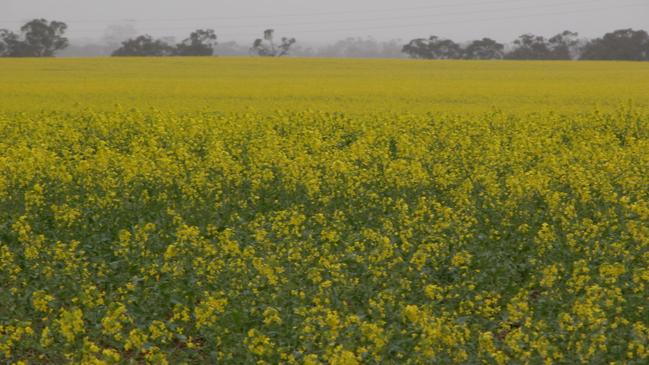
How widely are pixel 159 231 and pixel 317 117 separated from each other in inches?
303

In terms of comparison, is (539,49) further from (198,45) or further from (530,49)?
(198,45)

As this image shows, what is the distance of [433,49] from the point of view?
8012 cm

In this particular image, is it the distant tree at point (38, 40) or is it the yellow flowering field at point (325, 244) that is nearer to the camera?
the yellow flowering field at point (325, 244)

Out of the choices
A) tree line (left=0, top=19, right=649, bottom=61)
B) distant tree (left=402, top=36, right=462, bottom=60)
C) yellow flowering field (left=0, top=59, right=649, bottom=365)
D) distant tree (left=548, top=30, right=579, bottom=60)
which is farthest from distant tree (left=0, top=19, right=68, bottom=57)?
yellow flowering field (left=0, top=59, right=649, bottom=365)

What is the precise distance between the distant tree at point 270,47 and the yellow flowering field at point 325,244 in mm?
65757

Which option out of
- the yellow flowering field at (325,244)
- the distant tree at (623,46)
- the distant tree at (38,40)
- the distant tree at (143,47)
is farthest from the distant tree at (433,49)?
the yellow flowering field at (325,244)

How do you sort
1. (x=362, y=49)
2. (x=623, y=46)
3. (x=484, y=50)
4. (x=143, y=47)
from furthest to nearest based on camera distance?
(x=362, y=49)
(x=484, y=50)
(x=143, y=47)
(x=623, y=46)

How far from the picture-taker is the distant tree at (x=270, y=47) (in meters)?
81.4

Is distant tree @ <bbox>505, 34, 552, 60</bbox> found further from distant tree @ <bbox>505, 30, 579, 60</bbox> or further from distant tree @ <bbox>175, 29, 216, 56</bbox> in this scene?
distant tree @ <bbox>175, 29, 216, 56</bbox>

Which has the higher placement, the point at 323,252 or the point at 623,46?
the point at 623,46

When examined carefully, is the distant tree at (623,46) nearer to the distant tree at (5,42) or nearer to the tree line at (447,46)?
the tree line at (447,46)

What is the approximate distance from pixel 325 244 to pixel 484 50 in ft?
235

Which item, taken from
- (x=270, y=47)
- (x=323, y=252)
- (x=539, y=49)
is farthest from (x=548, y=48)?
(x=323, y=252)

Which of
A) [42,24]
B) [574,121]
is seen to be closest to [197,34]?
[42,24]
